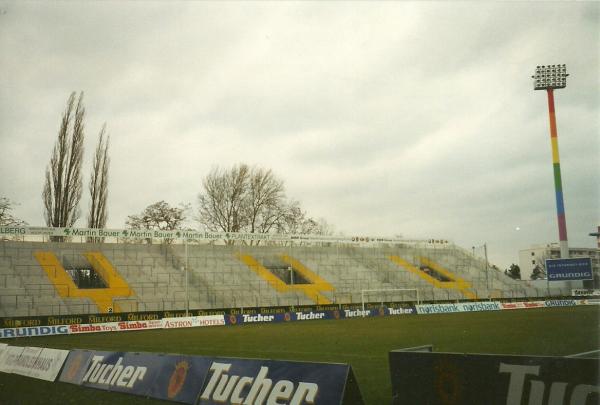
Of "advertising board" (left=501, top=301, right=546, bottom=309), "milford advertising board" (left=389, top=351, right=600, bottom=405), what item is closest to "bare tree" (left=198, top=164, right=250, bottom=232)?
"advertising board" (left=501, top=301, right=546, bottom=309)

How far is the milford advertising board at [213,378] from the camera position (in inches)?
331

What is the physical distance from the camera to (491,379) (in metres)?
7.21

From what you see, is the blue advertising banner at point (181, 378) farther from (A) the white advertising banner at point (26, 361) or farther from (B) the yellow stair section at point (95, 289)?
(B) the yellow stair section at point (95, 289)

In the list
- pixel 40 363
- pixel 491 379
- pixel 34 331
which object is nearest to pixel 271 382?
pixel 491 379

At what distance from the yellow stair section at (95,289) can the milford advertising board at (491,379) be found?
39774 mm

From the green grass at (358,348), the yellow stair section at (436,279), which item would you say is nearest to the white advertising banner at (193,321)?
the green grass at (358,348)

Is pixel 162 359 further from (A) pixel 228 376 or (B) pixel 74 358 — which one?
(B) pixel 74 358

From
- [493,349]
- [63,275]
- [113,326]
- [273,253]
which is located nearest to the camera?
[493,349]

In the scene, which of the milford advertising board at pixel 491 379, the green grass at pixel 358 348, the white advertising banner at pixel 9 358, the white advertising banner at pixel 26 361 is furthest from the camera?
the white advertising banner at pixel 9 358

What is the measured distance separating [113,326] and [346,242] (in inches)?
1289

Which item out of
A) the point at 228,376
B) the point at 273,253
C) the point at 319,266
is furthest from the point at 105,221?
the point at 228,376

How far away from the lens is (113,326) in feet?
126

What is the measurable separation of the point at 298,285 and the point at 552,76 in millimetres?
45043

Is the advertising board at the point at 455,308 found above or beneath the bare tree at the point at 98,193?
beneath
